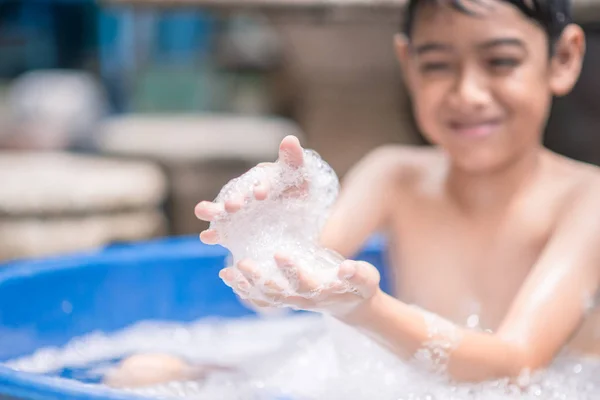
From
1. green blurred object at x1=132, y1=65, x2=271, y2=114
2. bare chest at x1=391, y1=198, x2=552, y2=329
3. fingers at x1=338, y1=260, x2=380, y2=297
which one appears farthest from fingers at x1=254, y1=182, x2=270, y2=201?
green blurred object at x1=132, y1=65, x2=271, y2=114

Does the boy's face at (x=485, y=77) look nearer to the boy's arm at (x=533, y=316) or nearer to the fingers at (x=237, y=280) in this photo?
the boy's arm at (x=533, y=316)

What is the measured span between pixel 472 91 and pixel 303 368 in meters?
0.43

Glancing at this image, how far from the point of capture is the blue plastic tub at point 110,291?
1283 millimetres

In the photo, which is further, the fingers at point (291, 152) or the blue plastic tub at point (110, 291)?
the blue plastic tub at point (110, 291)

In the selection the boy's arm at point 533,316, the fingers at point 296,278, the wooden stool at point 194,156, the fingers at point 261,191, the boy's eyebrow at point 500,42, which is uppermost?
the boy's eyebrow at point 500,42

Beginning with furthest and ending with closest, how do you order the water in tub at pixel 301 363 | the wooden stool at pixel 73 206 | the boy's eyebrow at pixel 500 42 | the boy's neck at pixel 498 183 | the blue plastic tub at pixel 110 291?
the wooden stool at pixel 73 206 → the blue plastic tub at pixel 110 291 → the boy's neck at pixel 498 183 → the boy's eyebrow at pixel 500 42 → the water in tub at pixel 301 363

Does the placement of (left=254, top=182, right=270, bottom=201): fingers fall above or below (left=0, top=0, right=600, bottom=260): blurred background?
above

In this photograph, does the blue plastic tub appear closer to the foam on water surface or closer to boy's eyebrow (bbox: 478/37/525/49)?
the foam on water surface

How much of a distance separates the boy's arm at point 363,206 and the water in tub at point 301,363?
5.6 inches

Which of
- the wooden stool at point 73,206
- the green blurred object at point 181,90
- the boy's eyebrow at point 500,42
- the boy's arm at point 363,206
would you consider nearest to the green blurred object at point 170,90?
the green blurred object at point 181,90

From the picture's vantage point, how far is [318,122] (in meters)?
2.76

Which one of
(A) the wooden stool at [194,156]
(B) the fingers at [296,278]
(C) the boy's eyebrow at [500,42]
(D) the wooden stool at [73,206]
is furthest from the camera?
(A) the wooden stool at [194,156]

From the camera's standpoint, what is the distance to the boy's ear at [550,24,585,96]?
111 centimetres

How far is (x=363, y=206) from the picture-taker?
1.24 meters
